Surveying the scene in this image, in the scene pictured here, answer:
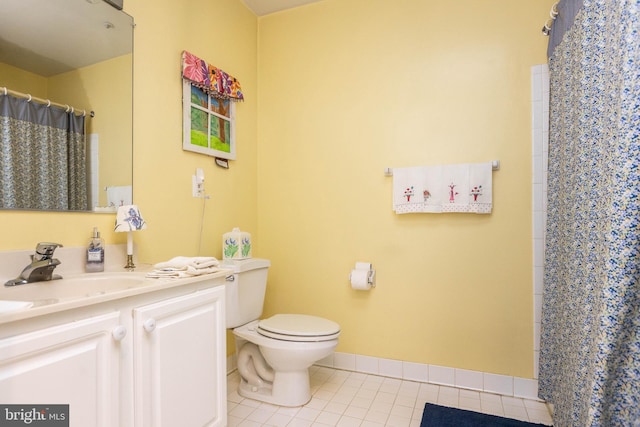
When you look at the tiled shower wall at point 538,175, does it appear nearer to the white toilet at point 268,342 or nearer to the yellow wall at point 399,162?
the yellow wall at point 399,162

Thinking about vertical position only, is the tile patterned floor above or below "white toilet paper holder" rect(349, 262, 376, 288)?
below

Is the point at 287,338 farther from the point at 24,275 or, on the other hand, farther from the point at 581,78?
the point at 581,78

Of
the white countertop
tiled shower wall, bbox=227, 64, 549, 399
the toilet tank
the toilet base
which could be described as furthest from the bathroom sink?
tiled shower wall, bbox=227, 64, 549, 399

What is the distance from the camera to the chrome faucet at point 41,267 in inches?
49.9

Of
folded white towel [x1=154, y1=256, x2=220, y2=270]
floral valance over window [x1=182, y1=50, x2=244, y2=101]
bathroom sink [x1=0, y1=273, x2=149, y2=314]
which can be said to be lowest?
bathroom sink [x1=0, y1=273, x2=149, y2=314]

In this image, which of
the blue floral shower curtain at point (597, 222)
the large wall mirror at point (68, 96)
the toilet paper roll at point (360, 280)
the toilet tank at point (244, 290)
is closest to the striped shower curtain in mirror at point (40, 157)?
the large wall mirror at point (68, 96)

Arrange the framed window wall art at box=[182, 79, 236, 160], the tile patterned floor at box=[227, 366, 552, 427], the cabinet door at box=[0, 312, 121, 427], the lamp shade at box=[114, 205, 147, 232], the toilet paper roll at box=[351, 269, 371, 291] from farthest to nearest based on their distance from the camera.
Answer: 1. the toilet paper roll at box=[351, 269, 371, 291]
2. the framed window wall art at box=[182, 79, 236, 160]
3. the tile patterned floor at box=[227, 366, 552, 427]
4. the lamp shade at box=[114, 205, 147, 232]
5. the cabinet door at box=[0, 312, 121, 427]

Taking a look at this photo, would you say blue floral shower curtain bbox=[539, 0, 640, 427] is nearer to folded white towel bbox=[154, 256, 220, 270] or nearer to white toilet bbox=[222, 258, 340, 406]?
white toilet bbox=[222, 258, 340, 406]

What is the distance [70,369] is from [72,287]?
0.48 m

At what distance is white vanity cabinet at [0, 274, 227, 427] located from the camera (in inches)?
36.1

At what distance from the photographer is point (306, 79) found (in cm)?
269

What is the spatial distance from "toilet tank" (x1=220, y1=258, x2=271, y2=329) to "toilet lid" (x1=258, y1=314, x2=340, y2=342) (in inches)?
5.2

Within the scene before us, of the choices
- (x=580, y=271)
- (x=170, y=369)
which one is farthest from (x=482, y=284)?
(x=170, y=369)

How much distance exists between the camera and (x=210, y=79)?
2.23 meters
